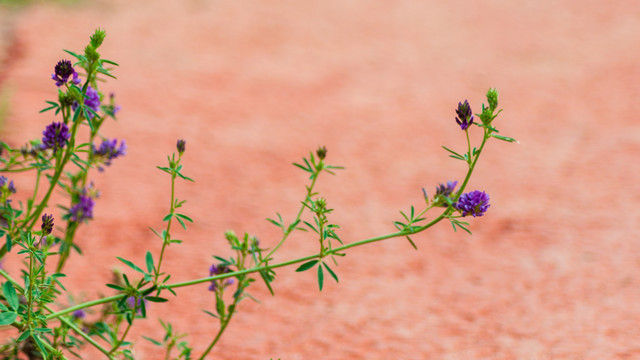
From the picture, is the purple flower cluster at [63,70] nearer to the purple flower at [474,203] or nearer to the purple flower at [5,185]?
the purple flower at [5,185]

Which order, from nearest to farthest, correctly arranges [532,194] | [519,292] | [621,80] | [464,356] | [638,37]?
1. [464,356]
2. [519,292]
3. [532,194]
4. [621,80]
5. [638,37]

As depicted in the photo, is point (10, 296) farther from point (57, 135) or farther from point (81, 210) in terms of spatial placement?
point (81, 210)

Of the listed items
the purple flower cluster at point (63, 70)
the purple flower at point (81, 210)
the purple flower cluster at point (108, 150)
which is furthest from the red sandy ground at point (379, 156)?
the purple flower cluster at point (63, 70)

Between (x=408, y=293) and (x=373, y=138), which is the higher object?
(x=373, y=138)

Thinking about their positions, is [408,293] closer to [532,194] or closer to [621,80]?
[532,194]

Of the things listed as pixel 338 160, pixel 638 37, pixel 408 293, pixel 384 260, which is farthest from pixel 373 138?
pixel 638 37

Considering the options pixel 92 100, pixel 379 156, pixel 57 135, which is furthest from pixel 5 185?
pixel 379 156

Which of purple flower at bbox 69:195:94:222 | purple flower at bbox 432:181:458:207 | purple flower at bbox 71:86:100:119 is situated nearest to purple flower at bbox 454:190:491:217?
purple flower at bbox 432:181:458:207
